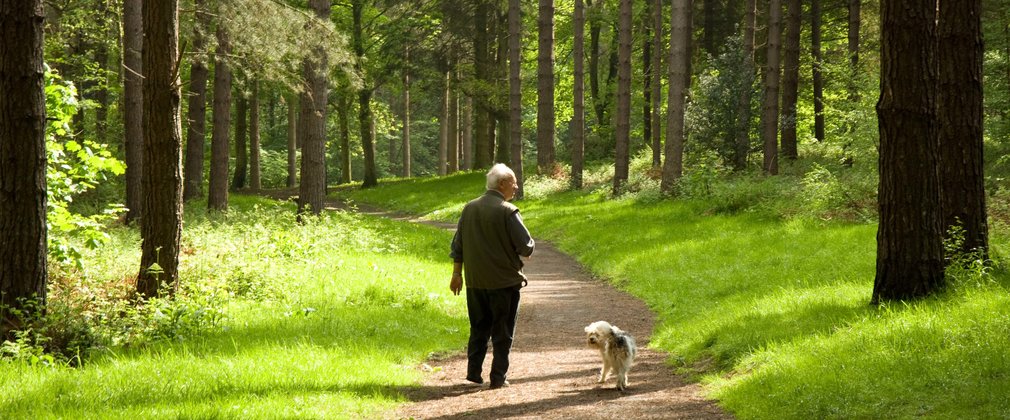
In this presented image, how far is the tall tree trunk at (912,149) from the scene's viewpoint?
829 cm

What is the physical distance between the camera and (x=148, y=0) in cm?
998

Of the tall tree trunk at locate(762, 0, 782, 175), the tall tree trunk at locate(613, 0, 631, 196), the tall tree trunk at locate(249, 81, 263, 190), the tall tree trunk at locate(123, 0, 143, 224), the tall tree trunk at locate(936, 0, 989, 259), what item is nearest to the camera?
the tall tree trunk at locate(936, 0, 989, 259)

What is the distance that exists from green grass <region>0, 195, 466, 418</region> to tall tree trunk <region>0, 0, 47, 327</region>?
1069 mm

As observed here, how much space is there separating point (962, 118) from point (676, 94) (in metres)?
13.5

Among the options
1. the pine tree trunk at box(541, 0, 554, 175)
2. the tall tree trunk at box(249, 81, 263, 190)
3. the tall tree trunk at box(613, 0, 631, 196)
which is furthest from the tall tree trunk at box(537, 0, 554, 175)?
the tall tree trunk at box(249, 81, 263, 190)

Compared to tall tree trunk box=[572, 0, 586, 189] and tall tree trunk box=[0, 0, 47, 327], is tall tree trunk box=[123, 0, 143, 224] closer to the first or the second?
tall tree trunk box=[0, 0, 47, 327]

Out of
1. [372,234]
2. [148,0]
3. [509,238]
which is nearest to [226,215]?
[372,234]

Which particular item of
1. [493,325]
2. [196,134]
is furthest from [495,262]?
[196,134]

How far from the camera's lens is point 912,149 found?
8336mm

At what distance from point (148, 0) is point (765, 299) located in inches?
339

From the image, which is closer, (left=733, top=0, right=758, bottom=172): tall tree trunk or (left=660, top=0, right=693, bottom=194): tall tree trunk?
(left=660, top=0, right=693, bottom=194): tall tree trunk

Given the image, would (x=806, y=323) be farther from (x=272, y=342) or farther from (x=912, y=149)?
(x=272, y=342)

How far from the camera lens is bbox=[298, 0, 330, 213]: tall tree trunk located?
1873 centimetres

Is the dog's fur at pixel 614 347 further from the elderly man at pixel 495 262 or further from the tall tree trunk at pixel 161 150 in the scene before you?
the tall tree trunk at pixel 161 150
